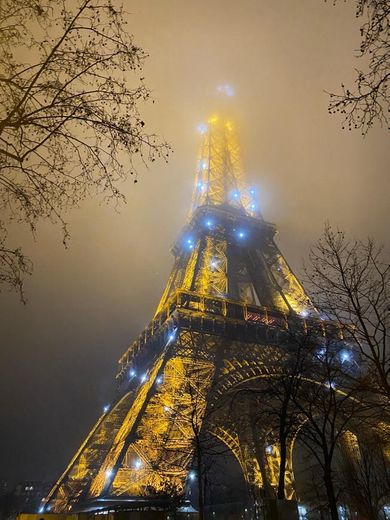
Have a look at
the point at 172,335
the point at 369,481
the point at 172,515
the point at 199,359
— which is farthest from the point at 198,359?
the point at 172,515

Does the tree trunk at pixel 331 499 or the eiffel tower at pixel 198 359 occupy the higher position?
the eiffel tower at pixel 198 359

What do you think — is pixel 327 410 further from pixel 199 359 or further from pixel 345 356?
pixel 345 356

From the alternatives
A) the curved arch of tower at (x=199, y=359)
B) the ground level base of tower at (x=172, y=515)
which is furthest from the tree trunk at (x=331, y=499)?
the curved arch of tower at (x=199, y=359)

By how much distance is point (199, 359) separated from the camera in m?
24.0

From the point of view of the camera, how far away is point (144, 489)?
17.1m

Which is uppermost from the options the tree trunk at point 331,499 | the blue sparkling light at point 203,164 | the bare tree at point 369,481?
the blue sparkling light at point 203,164

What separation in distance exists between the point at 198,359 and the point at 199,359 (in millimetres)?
64

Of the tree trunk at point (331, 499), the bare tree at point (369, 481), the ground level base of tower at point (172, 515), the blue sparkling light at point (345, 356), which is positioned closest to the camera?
the ground level base of tower at point (172, 515)

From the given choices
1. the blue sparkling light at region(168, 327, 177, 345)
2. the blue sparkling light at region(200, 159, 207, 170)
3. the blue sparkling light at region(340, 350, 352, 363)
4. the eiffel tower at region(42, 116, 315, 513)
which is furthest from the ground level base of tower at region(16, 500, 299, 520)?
the blue sparkling light at region(200, 159, 207, 170)

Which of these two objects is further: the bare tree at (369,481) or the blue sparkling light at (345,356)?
the blue sparkling light at (345,356)

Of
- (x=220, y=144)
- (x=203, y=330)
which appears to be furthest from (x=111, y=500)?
(x=220, y=144)

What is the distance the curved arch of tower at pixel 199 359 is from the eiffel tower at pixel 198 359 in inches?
2.6

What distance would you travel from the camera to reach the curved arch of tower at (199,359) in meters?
18.0

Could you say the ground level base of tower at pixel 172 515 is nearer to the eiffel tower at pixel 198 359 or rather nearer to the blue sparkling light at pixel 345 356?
the eiffel tower at pixel 198 359
